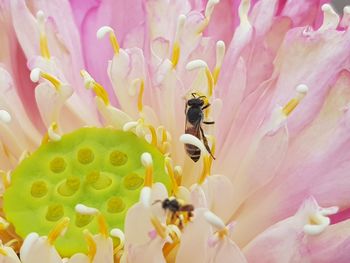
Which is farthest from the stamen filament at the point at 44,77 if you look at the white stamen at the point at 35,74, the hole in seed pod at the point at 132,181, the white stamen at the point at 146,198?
the white stamen at the point at 146,198

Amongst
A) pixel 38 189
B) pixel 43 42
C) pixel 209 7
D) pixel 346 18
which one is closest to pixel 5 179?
pixel 38 189

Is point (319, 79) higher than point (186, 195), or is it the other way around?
point (319, 79)

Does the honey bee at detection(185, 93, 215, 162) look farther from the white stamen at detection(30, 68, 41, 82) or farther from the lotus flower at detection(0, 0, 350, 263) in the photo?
the white stamen at detection(30, 68, 41, 82)

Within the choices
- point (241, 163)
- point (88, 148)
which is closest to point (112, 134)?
point (88, 148)

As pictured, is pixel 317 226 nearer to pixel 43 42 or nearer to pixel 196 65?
pixel 196 65

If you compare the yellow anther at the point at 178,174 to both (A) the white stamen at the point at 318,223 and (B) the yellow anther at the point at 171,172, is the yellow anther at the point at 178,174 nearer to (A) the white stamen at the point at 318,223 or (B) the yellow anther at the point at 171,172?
(B) the yellow anther at the point at 171,172

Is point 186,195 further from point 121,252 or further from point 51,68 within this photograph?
point 51,68

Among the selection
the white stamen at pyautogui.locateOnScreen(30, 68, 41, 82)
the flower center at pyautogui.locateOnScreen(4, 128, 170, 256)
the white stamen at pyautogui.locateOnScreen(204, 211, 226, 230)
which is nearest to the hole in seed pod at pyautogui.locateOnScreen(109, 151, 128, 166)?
Answer: the flower center at pyautogui.locateOnScreen(4, 128, 170, 256)
